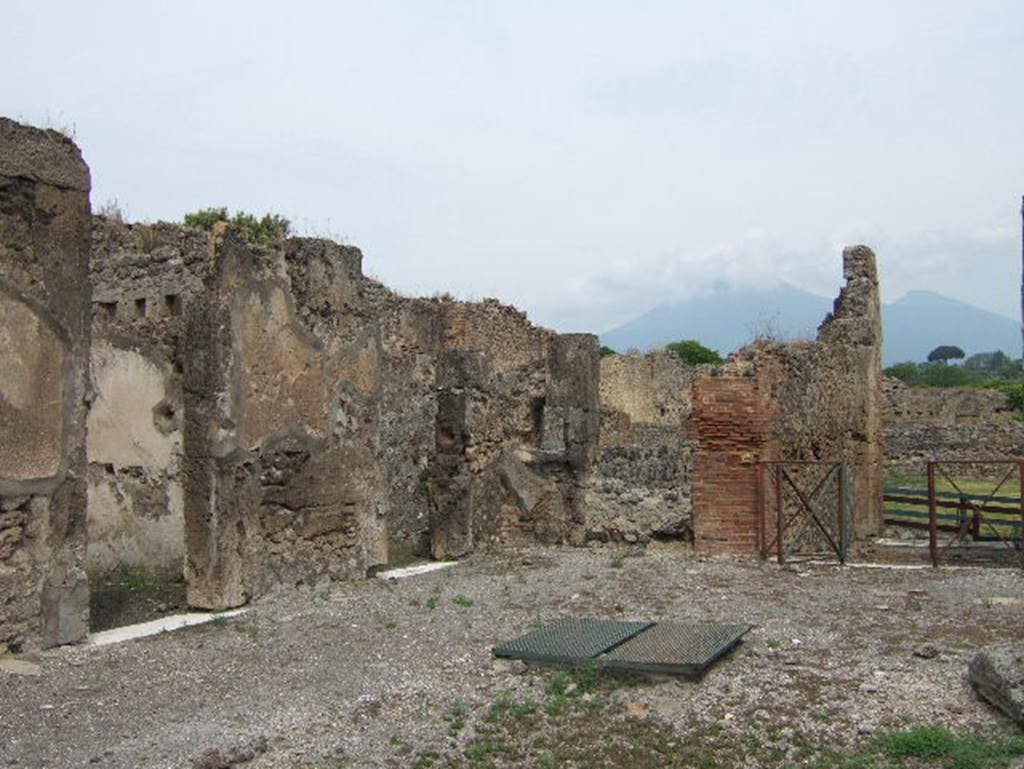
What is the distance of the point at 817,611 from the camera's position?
7578mm

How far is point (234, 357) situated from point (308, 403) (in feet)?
3.03

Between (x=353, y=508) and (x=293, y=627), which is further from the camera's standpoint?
(x=353, y=508)

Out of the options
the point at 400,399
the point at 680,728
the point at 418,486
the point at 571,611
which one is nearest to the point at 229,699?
the point at 680,728

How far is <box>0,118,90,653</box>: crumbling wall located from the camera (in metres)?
6.12

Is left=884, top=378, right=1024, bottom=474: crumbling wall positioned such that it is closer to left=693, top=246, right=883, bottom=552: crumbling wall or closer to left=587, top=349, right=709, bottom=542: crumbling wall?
left=693, top=246, right=883, bottom=552: crumbling wall

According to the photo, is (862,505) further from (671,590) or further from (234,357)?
(234,357)

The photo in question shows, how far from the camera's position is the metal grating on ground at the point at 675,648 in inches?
222

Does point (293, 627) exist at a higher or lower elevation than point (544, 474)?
lower

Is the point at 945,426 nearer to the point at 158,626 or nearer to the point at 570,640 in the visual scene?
the point at 570,640

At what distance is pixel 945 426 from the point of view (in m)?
30.4

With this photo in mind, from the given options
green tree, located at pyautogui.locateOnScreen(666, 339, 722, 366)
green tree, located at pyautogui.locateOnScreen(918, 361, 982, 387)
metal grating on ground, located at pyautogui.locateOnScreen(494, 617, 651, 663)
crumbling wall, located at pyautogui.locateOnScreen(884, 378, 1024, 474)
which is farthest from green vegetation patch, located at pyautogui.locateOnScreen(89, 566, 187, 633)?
green tree, located at pyautogui.locateOnScreen(918, 361, 982, 387)

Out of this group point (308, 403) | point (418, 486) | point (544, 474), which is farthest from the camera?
point (418, 486)

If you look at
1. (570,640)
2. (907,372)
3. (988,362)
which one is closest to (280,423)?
(570,640)

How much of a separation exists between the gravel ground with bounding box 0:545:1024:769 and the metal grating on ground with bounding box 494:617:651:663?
0.45ft
